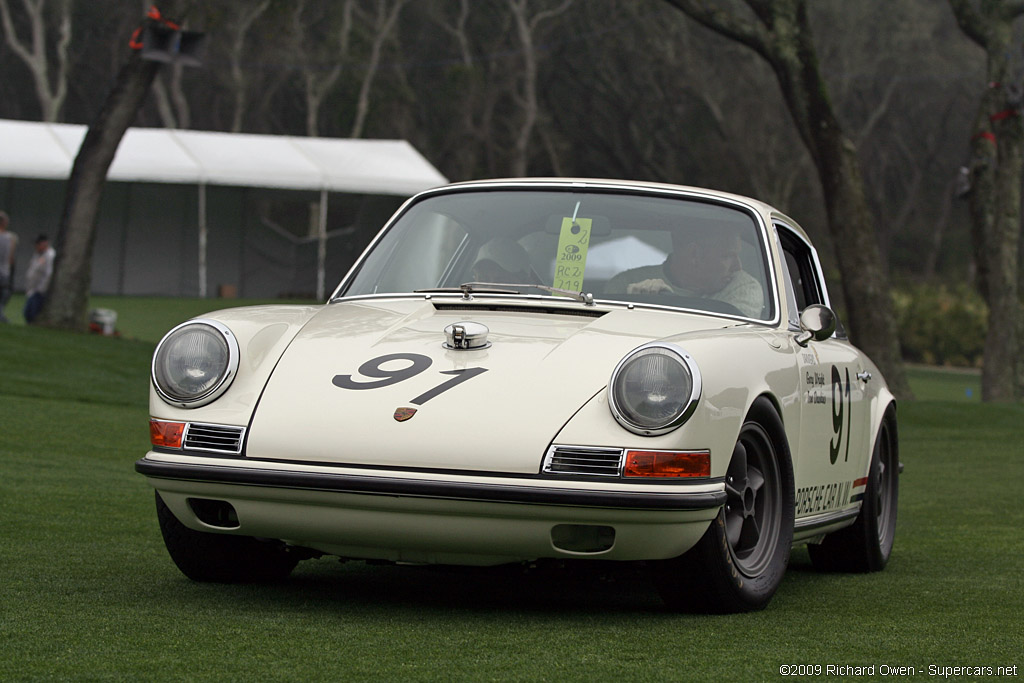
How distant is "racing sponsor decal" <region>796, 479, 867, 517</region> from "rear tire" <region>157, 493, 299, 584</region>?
180cm

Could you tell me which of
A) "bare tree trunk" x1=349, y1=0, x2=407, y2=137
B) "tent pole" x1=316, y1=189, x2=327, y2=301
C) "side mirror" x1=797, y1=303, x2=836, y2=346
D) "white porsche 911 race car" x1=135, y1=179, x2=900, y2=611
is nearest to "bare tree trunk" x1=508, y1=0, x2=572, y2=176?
"bare tree trunk" x1=349, y1=0, x2=407, y2=137

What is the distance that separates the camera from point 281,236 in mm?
38375

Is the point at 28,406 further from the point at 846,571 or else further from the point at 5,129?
the point at 5,129

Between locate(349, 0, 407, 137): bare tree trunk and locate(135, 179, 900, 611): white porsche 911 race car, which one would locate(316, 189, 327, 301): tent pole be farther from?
locate(135, 179, 900, 611): white porsche 911 race car

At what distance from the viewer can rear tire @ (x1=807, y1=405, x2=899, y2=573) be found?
6.17 m

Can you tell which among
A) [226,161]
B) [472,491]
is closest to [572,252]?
[472,491]

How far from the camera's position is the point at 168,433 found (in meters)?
4.52

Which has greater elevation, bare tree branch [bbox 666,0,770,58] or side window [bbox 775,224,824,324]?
bare tree branch [bbox 666,0,770,58]

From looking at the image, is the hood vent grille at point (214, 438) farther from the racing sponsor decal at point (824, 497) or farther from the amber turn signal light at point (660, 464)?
the racing sponsor decal at point (824, 497)

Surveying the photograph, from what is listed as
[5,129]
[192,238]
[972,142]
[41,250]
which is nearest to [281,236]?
[192,238]

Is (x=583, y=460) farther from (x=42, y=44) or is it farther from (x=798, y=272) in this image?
(x=42, y=44)

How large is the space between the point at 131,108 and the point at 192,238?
17828 mm

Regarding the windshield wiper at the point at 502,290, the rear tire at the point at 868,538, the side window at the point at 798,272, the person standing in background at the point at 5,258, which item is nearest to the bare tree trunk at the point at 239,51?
the person standing in background at the point at 5,258

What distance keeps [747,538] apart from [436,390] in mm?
1222
